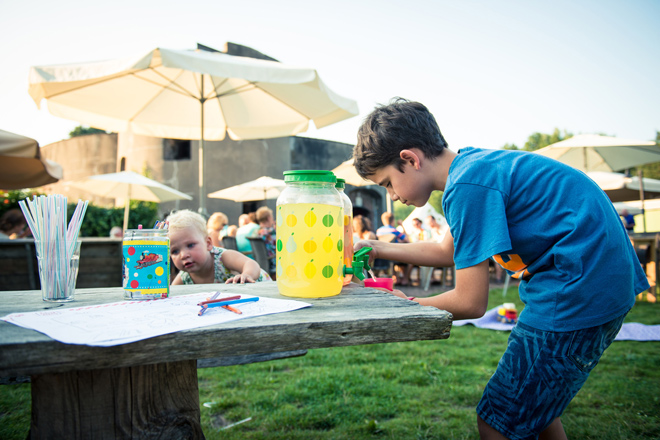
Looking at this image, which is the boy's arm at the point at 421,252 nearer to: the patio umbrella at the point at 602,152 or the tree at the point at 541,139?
the patio umbrella at the point at 602,152

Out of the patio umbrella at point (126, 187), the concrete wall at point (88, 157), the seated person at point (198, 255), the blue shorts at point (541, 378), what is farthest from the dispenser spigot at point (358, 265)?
the concrete wall at point (88, 157)

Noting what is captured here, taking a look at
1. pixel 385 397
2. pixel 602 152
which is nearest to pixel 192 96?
pixel 385 397

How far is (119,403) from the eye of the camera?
93 centimetres

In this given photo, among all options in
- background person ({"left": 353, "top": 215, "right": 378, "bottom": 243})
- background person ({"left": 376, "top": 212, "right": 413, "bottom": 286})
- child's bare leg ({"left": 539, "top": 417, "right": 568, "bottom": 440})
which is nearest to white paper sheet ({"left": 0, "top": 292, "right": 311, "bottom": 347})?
child's bare leg ({"left": 539, "top": 417, "right": 568, "bottom": 440})

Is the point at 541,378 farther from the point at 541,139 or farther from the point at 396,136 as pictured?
the point at 541,139

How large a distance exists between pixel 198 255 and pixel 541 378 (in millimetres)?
1748

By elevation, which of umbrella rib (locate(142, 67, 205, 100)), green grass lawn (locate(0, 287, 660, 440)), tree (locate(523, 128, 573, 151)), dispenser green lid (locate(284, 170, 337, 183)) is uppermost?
tree (locate(523, 128, 573, 151))

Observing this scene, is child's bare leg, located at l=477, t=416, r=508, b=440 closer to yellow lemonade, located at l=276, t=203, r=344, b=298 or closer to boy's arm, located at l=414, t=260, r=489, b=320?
boy's arm, located at l=414, t=260, r=489, b=320

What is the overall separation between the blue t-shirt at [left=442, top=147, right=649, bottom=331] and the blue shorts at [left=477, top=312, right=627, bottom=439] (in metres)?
0.05

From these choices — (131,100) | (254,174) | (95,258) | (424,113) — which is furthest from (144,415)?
(254,174)

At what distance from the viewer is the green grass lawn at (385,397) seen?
222cm

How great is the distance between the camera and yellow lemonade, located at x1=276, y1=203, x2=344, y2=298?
1.13 meters

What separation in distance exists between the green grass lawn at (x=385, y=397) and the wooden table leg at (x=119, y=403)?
1.28 metres

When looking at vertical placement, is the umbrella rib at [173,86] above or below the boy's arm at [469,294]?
above
